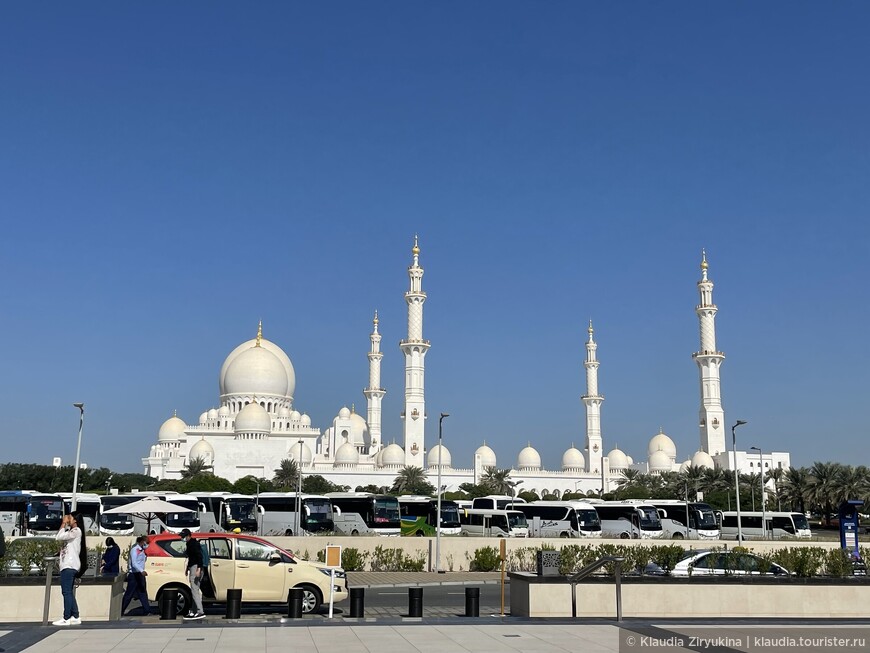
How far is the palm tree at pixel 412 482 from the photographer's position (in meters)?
76.1

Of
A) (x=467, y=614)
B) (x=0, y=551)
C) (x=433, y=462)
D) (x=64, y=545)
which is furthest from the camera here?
(x=433, y=462)

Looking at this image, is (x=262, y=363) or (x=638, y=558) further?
(x=262, y=363)

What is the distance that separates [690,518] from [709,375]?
40546mm

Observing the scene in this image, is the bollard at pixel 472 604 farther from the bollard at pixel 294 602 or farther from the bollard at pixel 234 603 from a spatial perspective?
the bollard at pixel 234 603

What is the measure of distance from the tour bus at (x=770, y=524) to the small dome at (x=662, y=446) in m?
57.0

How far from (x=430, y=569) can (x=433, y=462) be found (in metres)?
66.9

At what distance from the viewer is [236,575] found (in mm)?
14625

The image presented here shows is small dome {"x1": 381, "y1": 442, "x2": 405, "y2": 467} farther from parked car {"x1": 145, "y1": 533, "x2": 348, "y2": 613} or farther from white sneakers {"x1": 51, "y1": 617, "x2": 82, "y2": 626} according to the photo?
white sneakers {"x1": 51, "y1": 617, "x2": 82, "y2": 626}

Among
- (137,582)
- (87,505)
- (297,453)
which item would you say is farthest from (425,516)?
(297,453)

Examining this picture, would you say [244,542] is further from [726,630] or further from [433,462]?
[433,462]

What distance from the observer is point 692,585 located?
14.6 m

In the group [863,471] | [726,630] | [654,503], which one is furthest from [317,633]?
[863,471]

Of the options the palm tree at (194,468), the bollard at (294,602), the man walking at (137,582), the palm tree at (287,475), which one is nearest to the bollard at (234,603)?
the bollard at (294,602)

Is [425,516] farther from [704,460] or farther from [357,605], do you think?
[704,460]
